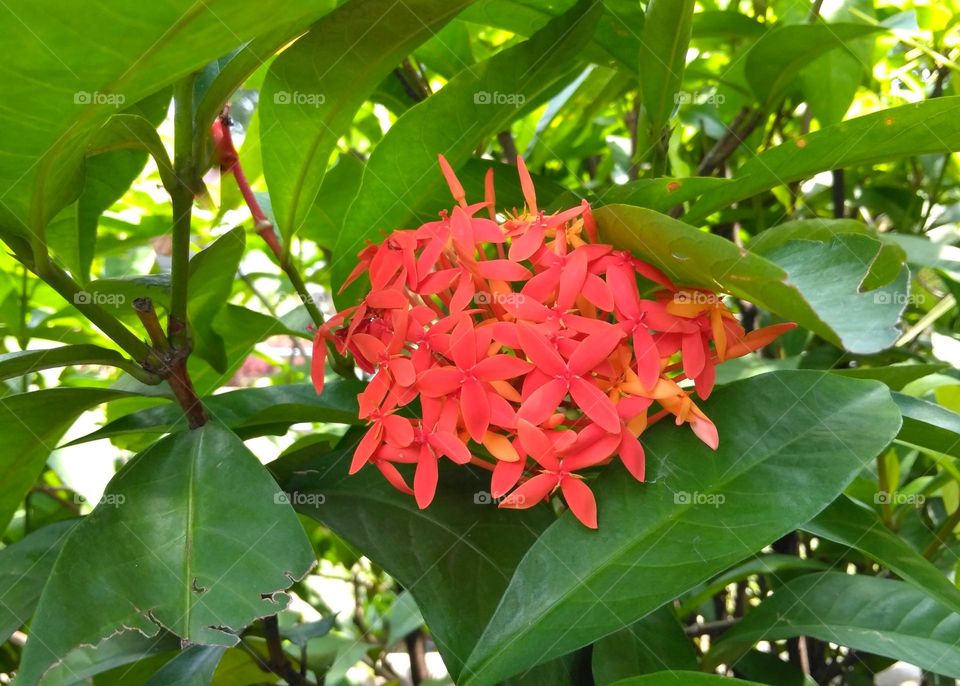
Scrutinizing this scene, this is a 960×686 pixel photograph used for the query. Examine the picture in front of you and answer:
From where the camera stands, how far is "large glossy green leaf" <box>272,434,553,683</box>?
613 mm

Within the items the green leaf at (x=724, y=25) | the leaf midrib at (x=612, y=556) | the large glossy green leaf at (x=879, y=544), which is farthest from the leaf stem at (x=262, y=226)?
the green leaf at (x=724, y=25)

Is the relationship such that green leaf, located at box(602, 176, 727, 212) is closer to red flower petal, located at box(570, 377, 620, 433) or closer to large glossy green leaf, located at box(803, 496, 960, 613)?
red flower petal, located at box(570, 377, 620, 433)

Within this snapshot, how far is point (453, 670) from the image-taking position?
58 centimetres

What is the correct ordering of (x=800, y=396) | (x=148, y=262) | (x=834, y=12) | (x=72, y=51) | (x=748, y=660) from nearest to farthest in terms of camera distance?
(x=72, y=51) → (x=800, y=396) → (x=748, y=660) → (x=834, y=12) → (x=148, y=262)

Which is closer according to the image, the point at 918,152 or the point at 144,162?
the point at 918,152

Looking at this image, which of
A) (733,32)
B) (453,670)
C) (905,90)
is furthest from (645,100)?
(905,90)

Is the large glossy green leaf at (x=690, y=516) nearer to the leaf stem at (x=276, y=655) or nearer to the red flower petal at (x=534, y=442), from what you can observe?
the red flower petal at (x=534, y=442)

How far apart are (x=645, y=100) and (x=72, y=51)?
460 millimetres

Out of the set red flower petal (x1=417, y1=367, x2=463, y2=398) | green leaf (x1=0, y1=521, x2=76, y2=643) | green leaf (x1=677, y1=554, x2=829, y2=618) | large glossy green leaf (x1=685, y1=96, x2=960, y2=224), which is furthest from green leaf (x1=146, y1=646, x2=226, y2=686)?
large glossy green leaf (x1=685, y1=96, x2=960, y2=224)

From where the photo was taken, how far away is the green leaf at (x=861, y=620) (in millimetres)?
675


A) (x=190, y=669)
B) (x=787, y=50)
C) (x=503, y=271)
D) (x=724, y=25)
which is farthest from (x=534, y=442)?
(x=724, y=25)

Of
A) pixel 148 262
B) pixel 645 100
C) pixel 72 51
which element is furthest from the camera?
pixel 148 262

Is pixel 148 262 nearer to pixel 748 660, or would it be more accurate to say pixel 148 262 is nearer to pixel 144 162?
pixel 144 162

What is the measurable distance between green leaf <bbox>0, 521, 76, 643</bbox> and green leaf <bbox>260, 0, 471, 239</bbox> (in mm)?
379
